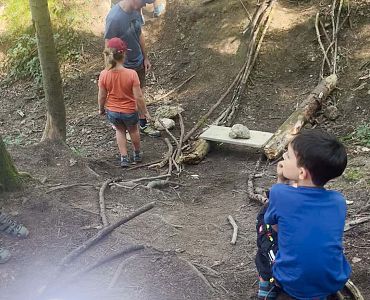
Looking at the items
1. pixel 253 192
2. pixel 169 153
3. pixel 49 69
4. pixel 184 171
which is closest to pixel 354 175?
pixel 253 192

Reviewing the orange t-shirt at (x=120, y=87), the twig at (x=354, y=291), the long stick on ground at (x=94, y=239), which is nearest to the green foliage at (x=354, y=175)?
the twig at (x=354, y=291)

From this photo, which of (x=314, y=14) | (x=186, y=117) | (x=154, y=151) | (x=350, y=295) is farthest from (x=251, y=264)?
(x=314, y=14)

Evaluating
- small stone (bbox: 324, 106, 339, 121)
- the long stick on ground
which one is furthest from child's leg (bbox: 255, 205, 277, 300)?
small stone (bbox: 324, 106, 339, 121)

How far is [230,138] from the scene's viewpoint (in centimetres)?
699

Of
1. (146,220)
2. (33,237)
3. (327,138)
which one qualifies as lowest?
(146,220)

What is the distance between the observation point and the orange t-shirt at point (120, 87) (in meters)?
6.04

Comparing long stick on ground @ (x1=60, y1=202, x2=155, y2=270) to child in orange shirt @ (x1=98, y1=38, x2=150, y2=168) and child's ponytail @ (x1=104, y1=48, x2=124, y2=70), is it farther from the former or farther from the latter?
Answer: child's ponytail @ (x1=104, y1=48, x2=124, y2=70)

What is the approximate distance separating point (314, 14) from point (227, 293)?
7.00 metres

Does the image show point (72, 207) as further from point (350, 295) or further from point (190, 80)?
point (190, 80)

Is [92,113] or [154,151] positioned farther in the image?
[92,113]

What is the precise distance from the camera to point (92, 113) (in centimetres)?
920

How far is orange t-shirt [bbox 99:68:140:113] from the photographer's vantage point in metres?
6.04

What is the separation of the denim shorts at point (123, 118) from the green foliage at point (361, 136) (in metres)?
2.90

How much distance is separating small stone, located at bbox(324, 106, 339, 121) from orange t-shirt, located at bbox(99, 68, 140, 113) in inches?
118
